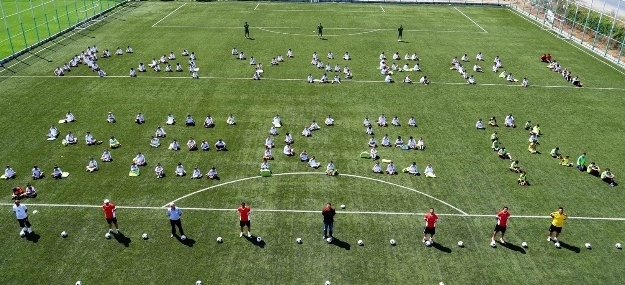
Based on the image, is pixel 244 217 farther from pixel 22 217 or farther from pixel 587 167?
pixel 587 167

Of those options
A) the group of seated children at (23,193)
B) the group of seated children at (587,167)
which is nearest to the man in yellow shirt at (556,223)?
the group of seated children at (587,167)

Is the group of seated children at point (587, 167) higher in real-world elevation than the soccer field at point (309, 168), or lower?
higher

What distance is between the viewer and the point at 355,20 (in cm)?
7306

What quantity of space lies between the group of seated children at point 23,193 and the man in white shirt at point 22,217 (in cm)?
320

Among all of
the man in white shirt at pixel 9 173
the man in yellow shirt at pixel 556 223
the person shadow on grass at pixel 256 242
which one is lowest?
the person shadow on grass at pixel 256 242

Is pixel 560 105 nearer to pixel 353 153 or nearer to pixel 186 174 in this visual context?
pixel 353 153

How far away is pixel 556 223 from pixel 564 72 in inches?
1201

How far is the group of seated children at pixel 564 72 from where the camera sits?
158 ft

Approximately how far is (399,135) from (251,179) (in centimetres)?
1191

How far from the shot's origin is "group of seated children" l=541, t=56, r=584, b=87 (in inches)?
1895

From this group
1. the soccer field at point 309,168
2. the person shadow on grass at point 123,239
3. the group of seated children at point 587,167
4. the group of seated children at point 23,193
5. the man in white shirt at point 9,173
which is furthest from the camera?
the group of seated children at point 587,167

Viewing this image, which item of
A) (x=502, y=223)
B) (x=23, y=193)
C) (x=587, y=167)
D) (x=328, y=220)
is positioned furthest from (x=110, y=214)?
(x=587, y=167)

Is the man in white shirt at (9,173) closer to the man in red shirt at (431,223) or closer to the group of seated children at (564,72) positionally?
the man in red shirt at (431,223)

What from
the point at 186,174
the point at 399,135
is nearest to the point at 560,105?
the point at 399,135
